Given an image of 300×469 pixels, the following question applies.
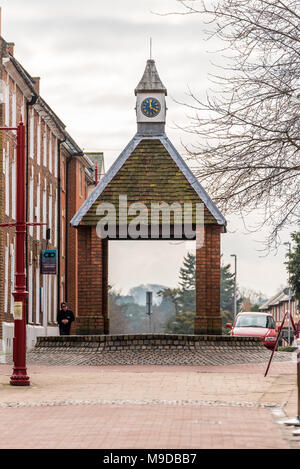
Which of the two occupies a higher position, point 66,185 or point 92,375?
point 66,185

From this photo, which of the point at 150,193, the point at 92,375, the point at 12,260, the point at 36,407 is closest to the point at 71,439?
the point at 36,407

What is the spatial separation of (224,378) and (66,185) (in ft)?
132

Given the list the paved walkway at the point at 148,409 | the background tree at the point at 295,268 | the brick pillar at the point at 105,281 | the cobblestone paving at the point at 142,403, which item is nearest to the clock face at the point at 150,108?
the brick pillar at the point at 105,281

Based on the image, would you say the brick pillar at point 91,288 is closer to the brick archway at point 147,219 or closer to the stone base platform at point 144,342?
the brick archway at point 147,219

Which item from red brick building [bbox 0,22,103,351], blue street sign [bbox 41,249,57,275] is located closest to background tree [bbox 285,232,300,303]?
red brick building [bbox 0,22,103,351]

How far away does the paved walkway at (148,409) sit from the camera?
1080 centimetres

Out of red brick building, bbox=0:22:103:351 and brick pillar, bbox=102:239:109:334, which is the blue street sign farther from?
brick pillar, bbox=102:239:109:334

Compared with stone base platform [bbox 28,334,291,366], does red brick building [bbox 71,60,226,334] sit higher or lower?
higher

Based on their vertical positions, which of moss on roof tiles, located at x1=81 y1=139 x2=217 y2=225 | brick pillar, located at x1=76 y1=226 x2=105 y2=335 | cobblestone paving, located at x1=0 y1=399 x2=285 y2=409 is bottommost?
cobblestone paving, located at x1=0 y1=399 x2=285 y2=409

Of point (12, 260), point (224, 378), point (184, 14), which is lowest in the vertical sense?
point (224, 378)

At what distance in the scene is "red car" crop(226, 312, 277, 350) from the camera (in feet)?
122

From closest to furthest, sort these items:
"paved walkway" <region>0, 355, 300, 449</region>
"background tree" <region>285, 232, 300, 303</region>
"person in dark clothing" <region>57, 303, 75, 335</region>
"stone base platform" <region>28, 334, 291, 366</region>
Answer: "paved walkway" <region>0, 355, 300, 449</region>
"stone base platform" <region>28, 334, 291, 366</region>
"person in dark clothing" <region>57, 303, 75, 335</region>
"background tree" <region>285, 232, 300, 303</region>

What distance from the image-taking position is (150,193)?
29.5 m
